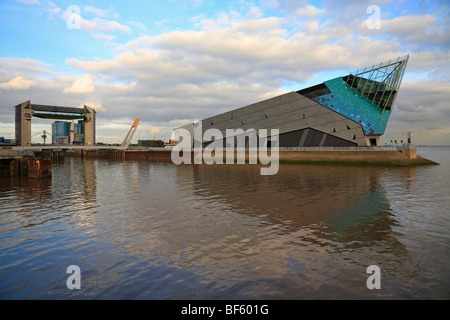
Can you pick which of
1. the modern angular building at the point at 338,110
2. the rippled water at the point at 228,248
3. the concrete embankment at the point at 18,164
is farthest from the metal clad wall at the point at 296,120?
the concrete embankment at the point at 18,164

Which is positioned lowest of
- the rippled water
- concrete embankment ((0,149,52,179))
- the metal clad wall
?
the rippled water

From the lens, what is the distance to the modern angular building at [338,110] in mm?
62812

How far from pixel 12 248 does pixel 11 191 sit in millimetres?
20756

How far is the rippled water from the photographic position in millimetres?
7902

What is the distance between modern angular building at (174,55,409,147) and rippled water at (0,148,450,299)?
46017 mm

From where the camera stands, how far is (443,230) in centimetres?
1312

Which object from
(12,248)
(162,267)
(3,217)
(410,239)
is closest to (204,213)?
(162,267)

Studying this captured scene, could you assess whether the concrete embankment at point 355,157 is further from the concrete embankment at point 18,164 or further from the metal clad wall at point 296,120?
the concrete embankment at point 18,164

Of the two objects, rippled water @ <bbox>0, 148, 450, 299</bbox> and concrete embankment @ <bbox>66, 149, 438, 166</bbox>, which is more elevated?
concrete embankment @ <bbox>66, 149, 438, 166</bbox>

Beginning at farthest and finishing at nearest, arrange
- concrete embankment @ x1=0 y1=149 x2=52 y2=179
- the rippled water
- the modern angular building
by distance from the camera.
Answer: the modern angular building → concrete embankment @ x1=0 y1=149 x2=52 y2=179 → the rippled water

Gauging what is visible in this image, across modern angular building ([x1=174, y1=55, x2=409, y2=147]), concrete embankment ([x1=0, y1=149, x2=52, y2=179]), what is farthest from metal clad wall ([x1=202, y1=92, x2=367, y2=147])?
concrete embankment ([x1=0, y1=149, x2=52, y2=179])

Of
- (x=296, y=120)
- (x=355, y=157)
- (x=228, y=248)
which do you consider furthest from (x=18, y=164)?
(x=296, y=120)

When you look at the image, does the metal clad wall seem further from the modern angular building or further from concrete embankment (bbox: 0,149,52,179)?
concrete embankment (bbox: 0,149,52,179)

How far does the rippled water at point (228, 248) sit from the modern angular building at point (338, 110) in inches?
1812
